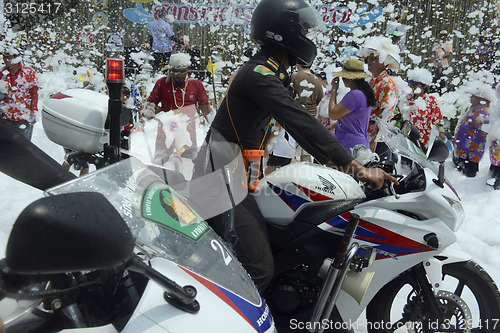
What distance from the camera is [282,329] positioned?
2539mm

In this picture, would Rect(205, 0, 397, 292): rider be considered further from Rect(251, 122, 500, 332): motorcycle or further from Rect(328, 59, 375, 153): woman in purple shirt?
Rect(328, 59, 375, 153): woman in purple shirt

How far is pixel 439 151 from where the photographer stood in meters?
2.41

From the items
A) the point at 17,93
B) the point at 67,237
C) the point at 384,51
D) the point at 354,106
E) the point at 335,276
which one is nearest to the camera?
the point at 67,237

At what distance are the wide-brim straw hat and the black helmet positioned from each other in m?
2.18

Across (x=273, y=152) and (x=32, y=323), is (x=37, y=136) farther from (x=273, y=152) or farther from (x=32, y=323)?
(x=32, y=323)

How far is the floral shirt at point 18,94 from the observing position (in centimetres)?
677

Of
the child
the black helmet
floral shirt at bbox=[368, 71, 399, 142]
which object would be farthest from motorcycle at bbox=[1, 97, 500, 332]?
the child

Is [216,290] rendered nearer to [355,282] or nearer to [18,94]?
[355,282]

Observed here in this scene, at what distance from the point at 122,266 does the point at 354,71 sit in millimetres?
4002

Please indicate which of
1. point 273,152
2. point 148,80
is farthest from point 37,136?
point 273,152

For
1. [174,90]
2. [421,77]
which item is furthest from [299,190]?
[421,77]

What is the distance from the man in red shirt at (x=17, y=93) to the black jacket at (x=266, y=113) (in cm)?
541

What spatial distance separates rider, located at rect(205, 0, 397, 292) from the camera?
2.15 m
